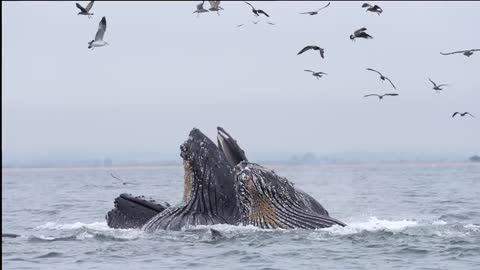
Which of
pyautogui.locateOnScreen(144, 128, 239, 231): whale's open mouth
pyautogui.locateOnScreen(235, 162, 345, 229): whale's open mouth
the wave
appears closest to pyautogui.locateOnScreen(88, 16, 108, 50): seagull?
pyautogui.locateOnScreen(144, 128, 239, 231): whale's open mouth

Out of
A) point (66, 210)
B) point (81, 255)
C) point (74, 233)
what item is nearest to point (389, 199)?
point (66, 210)

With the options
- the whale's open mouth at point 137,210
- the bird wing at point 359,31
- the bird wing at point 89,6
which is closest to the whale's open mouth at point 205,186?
the whale's open mouth at point 137,210

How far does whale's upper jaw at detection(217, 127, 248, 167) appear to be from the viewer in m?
14.1

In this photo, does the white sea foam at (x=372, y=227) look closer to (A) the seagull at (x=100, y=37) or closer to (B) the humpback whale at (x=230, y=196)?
(B) the humpback whale at (x=230, y=196)

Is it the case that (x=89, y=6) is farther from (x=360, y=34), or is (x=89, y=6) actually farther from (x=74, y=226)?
(x=74, y=226)

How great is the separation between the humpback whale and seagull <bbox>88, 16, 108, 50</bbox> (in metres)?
2.20

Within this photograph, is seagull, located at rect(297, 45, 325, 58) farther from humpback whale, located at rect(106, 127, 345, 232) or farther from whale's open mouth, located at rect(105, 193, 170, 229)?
whale's open mouth, located at rect(105, 193, 170, 229)

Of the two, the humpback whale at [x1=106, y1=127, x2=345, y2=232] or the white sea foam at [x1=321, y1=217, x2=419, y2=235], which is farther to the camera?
the white sea foam at [x1=321, y1=217, x2=419, y2=235]

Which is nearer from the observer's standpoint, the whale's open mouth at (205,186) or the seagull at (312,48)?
the whale's open mouth at (205,186)

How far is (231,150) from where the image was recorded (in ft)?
46.7

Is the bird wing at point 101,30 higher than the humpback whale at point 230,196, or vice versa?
the bird wing at point 101,30

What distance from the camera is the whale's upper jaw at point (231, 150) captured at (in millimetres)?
14070

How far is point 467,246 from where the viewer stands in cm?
1321

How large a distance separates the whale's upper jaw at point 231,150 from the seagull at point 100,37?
2.38 meters
